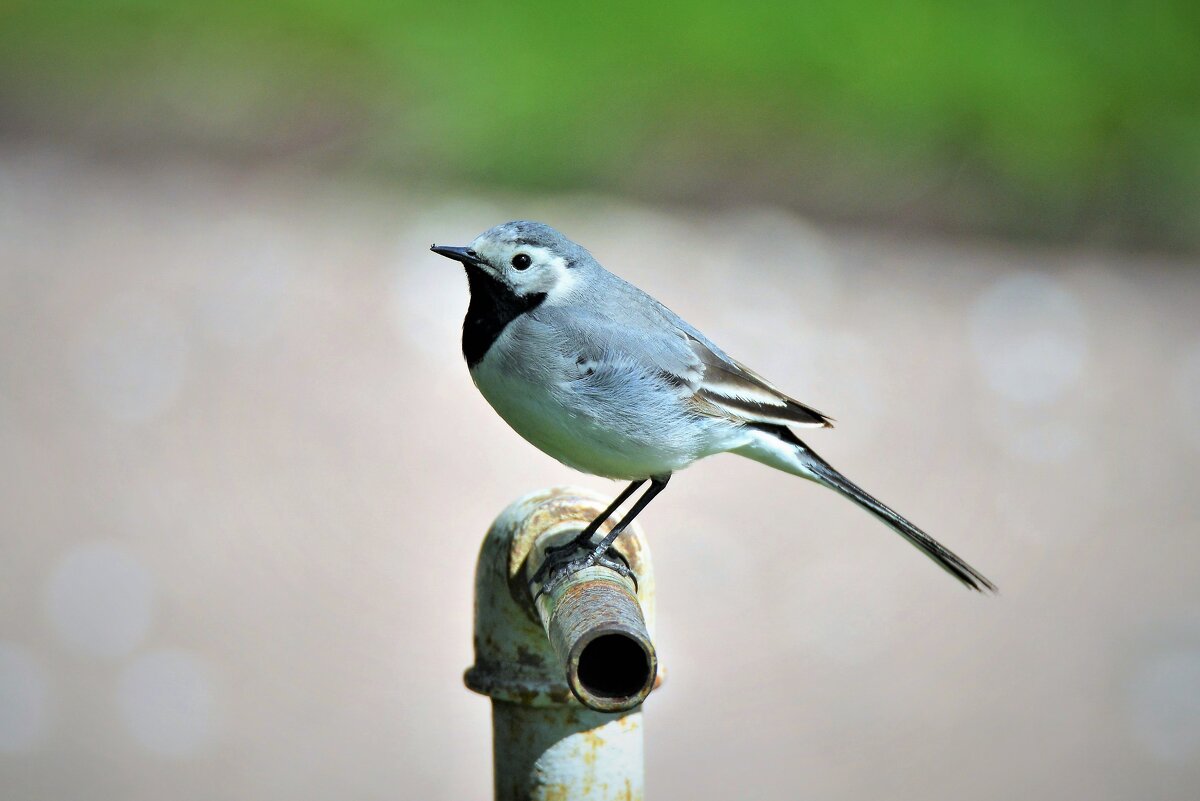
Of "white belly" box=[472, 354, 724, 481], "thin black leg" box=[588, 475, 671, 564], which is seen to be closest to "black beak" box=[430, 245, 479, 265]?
"white belly" box=[472, 354, 724, 481]

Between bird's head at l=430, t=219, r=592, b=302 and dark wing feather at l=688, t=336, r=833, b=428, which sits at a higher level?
bird's head at l=430, t=219, r=592, b=302

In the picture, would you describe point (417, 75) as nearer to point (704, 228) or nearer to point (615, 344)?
point (704, 228)

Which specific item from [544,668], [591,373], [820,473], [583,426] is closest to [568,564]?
[544,668]

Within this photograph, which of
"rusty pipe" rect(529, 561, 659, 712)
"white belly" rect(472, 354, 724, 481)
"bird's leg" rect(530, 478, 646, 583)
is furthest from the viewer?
"white belly" rect(472, 354, 724, 481)

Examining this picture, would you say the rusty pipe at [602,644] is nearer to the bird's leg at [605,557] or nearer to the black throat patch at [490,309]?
the bird's leg at [605,557]

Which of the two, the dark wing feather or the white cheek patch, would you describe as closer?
the white cheek patch

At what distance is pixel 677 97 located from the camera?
7.11 meters

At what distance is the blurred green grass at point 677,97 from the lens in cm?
658

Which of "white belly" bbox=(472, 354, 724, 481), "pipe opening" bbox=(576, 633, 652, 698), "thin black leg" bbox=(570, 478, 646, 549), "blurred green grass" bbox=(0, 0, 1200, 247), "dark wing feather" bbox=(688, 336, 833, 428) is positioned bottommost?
"pipe opening" bbox=(576, 633, 652, 698)

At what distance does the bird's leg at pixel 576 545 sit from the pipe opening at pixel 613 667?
12.9 inches

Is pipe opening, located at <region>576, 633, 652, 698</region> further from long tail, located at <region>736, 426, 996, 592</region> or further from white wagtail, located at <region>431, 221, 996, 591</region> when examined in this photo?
long tail, located at <region>736, 426, 996, 592</region>

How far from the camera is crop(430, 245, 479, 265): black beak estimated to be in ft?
7.77

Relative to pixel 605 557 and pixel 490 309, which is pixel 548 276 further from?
pixel 605 557

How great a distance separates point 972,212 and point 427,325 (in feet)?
10.2
